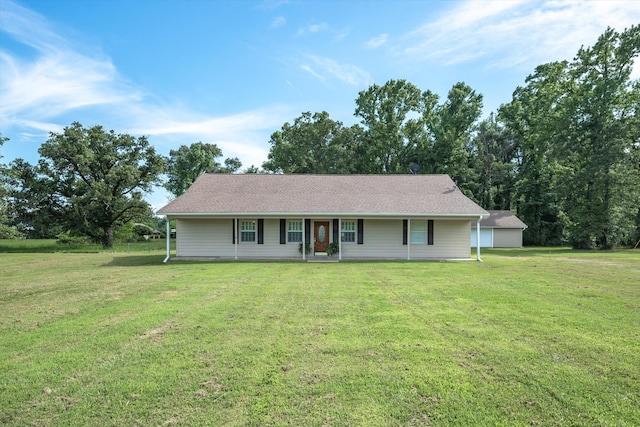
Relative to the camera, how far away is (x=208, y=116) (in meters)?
28.1

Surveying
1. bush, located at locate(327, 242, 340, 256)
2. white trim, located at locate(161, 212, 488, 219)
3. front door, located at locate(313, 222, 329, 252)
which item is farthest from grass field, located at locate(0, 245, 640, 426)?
front door, located at locate(313, 222, 329, 252)

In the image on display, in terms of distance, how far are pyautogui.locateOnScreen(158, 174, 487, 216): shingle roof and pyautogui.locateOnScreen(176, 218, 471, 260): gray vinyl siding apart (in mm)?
896

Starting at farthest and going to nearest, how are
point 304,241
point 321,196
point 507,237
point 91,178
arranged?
point 507,237, point 91,178, point 321,196, point 304,241

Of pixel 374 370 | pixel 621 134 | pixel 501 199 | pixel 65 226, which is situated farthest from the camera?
pixel 501 199

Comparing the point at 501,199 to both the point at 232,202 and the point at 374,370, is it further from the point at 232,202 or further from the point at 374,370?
the point at 374,370

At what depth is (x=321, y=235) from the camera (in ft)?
59.9

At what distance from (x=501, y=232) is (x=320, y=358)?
1264 inches

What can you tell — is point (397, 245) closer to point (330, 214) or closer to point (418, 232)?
point (418, 232)

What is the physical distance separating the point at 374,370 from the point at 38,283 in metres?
10.6

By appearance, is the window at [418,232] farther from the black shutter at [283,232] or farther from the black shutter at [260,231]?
the black shutter at [260,231]

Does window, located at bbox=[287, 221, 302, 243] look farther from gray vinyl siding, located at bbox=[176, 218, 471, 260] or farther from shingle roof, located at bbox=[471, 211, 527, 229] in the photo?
shingle roof, located at bbox=[471, 211, 527, 229]

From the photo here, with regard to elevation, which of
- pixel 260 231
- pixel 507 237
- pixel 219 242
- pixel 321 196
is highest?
pixel 321 196

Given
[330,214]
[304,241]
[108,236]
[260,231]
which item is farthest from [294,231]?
[108,236]

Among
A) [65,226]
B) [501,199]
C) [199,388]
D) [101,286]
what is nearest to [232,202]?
[101,286]
